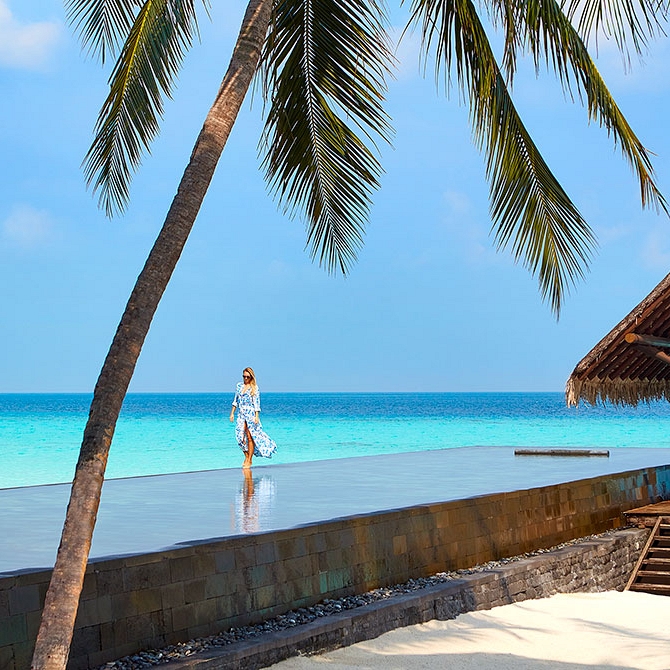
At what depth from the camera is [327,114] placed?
6348 millimetres

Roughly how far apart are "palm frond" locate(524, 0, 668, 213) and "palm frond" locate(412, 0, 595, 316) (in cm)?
34

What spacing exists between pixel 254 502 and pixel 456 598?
6.34ft

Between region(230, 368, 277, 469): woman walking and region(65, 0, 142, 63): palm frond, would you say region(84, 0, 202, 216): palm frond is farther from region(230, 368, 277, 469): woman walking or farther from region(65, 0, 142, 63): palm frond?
region(230, 368, 277, 469): woman walking

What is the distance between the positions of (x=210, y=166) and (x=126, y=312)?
0.68 m

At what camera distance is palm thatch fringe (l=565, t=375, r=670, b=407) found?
984cm

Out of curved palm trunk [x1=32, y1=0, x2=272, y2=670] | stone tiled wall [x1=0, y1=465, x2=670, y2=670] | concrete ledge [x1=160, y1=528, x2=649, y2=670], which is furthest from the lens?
concrete ledge [x1=160, y1=528, x2=649, y2=670]

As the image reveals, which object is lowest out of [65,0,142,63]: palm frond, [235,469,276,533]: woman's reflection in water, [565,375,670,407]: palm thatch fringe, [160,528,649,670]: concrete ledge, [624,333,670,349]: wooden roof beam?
[160,528,649,670]: concrete ledge

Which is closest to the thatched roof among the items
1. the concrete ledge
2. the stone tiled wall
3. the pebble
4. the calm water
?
the stone tiled wall

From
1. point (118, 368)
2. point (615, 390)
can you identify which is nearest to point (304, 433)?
point (615, 390)

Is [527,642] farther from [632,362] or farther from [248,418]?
[248,418]

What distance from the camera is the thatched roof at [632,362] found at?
9.08 m

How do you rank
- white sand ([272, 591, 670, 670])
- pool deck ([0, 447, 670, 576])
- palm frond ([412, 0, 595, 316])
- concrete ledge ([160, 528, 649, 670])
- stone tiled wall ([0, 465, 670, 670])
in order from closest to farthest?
stone tiled wall ([0, 465, 670, 670]) → concrete ledge ([160, 528, 649, 670]) → palm frond ([412, 0, 595, 316]) → white sand ([272, 591, 670, 670]) → pool deck ([0, 447, 670, 576])

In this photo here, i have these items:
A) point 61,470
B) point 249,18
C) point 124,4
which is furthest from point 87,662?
point 61,470

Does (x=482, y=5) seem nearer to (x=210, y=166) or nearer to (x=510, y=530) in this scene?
(x=210, y=166)
